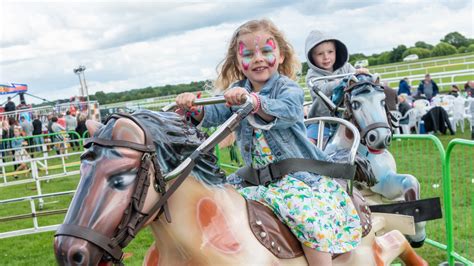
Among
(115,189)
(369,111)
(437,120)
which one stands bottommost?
(437,120)

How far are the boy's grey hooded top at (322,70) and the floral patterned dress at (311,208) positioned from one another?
2.54 m

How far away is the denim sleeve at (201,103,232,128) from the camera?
2859mm

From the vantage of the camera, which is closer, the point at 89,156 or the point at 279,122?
the point at 89,156

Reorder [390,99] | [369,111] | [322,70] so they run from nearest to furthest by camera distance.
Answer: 1. [369,111]
2. [390,99]
3. [322,70]

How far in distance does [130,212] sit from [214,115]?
105cm

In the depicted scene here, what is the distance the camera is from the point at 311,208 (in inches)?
102

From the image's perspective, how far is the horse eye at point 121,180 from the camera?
6.40 feet

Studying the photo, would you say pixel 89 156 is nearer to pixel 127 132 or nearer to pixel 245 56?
pixel 127 132

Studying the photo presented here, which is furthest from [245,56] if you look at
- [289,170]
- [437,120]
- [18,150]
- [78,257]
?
[18,150]

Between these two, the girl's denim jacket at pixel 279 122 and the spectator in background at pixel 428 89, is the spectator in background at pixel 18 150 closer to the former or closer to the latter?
the girl's denim jacket at pixel 279 122

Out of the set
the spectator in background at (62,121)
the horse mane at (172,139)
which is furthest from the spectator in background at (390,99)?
the spectator in background at (62,121)

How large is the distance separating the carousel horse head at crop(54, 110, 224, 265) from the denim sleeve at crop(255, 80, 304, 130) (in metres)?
0.56

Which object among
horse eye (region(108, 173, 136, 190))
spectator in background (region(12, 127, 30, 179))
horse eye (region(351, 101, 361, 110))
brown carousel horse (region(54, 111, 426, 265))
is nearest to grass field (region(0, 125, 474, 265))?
horse eye (region(351, 101, 361, 110))

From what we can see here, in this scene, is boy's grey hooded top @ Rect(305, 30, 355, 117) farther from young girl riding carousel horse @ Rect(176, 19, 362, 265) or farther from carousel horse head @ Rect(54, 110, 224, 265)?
carousel horse head @ Rect(54, 110, 224, 265)
